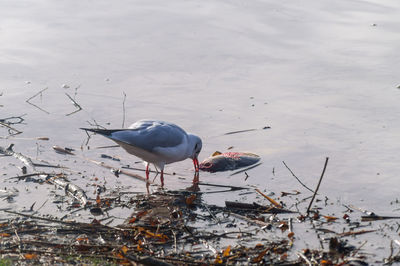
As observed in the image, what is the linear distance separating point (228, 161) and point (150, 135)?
99cm

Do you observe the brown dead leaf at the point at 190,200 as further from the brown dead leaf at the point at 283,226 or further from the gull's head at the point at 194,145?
the gull's head at the point at 194,145

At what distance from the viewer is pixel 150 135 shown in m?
7.71

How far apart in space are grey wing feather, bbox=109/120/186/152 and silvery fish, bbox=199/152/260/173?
0.47m

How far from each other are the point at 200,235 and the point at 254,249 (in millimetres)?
540

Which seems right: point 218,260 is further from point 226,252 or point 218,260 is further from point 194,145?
point 194,145

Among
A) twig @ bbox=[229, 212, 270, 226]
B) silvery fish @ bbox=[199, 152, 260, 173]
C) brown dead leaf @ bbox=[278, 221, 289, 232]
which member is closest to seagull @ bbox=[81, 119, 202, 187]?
silvery fish @ bbox=[199, 152, 260, 173]

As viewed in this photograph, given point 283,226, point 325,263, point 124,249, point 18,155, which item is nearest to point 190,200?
point 283,226

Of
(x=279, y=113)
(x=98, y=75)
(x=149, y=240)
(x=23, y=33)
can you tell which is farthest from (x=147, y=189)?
(x=23, y=33)

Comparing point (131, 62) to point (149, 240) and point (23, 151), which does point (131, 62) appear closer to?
point (23, 151)

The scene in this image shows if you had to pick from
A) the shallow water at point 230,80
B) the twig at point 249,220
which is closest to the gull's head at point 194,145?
the shallow water at point 230,80

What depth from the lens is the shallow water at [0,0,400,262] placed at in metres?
8.05

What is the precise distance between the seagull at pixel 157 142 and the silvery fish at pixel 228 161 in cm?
18

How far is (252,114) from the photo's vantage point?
9469 millimetres

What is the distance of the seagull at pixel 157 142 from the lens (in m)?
7.58
